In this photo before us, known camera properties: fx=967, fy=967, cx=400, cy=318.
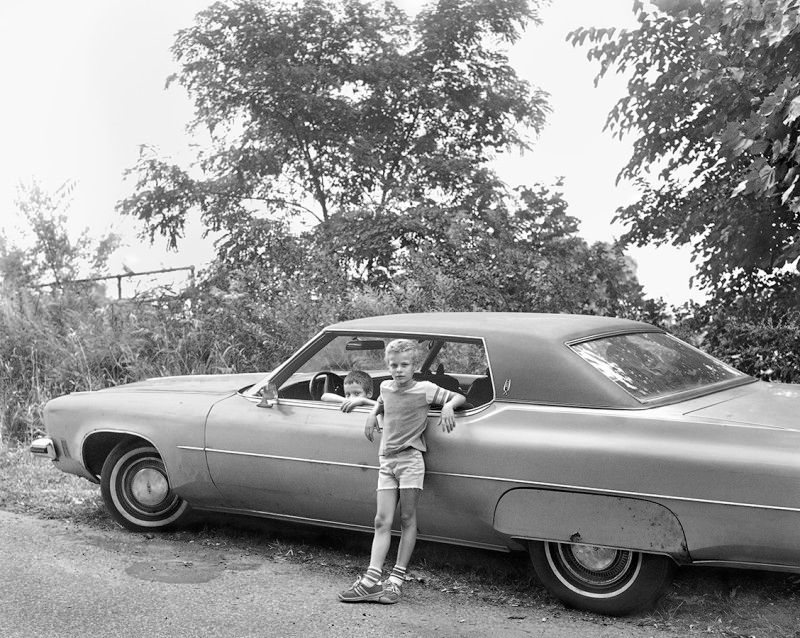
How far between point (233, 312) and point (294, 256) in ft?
12.2

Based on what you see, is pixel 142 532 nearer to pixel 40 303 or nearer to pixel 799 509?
pixel 799 509

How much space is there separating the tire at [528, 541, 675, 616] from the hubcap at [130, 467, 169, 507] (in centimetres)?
251

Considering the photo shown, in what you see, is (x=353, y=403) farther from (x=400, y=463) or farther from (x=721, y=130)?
(x=721, y=130)

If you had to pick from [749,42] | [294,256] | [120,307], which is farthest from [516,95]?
[749,42]

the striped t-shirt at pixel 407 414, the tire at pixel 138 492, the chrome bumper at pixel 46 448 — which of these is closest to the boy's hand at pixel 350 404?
the striped t-shirt at pixel 407 414

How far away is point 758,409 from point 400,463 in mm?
1657

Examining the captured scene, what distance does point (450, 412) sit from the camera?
4.64 metres

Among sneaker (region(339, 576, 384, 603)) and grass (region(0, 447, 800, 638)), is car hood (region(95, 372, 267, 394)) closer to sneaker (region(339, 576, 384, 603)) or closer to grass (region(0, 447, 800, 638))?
grass (region(0, 447, 800, 638))

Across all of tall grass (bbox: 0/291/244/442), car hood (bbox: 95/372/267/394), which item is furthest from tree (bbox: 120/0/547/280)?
car hood (bbox: 95/372/267/394)

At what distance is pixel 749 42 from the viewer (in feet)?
26.0

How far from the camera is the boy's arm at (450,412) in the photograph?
463 cm

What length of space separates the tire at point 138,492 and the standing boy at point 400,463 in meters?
1.71

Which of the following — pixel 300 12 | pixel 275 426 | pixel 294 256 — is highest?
pixel 300 12

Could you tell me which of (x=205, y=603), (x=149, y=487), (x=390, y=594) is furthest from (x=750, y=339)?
(x=205, y=603)
